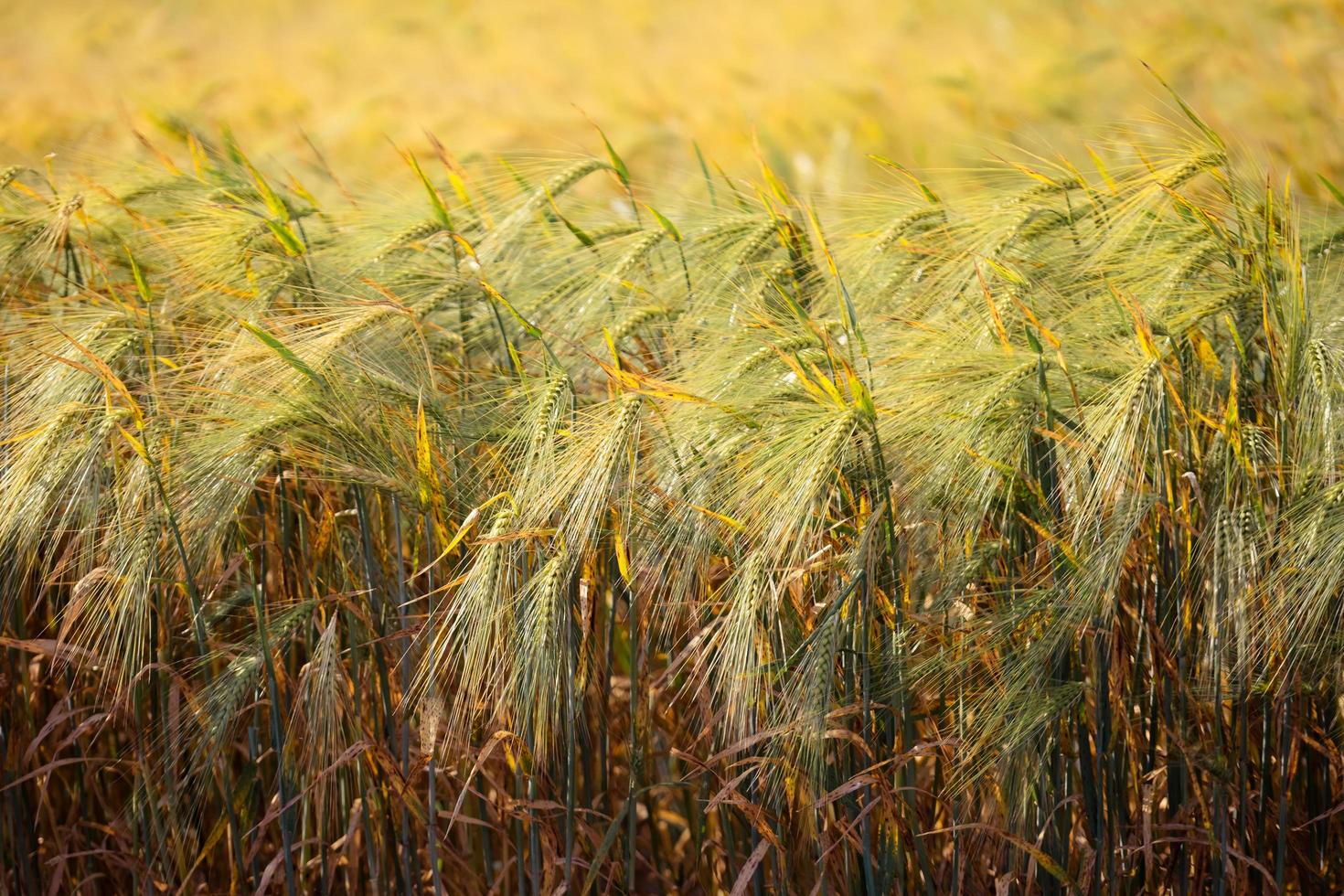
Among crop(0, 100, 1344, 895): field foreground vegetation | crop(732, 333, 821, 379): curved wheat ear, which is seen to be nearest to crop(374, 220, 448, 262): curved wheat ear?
crop(0, 100, 1344, 895): field foreground vegetation

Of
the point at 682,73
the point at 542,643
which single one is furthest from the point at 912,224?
the point at 682,73

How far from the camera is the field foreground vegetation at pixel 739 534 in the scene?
0.89 m

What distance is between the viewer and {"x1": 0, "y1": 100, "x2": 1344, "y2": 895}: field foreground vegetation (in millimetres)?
890

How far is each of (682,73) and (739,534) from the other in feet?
11.5

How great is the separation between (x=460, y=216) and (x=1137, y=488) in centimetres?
79

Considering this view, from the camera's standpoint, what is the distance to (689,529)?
0.92 m

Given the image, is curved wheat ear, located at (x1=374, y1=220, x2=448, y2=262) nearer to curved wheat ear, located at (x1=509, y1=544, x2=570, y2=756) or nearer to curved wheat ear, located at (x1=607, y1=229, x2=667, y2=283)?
curved wheat ear, located at (x1=607, y1=229, x2=667, y2=283)

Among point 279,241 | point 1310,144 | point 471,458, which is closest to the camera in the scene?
point 471,458

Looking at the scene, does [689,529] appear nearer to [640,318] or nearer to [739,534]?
[739,534]

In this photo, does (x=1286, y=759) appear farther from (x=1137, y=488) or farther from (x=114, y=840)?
(x=114, y=840)

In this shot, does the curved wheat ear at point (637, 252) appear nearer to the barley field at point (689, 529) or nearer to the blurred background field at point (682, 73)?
the barley field at point (689, 529)

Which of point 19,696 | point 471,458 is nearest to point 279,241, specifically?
point 471,458

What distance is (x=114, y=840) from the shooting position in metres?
1.28

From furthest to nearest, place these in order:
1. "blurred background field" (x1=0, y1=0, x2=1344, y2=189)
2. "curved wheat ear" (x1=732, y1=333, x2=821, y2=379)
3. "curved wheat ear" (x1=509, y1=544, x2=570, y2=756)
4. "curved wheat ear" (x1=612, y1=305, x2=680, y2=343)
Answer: "blurred background field" (x1=0, y1=0, x2=1344, y2=189), "curved wheat ear" (x1=612, y1=305, x2=680, y2=343), "curved wheat ear" (x1=732, y1=333, x2=821, y2=379), "curved wheat ear" (x1=509, y1=544, x2=570, y2=756)
